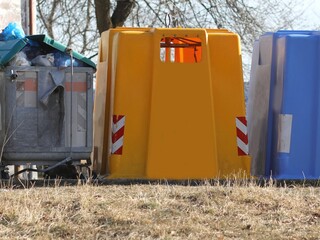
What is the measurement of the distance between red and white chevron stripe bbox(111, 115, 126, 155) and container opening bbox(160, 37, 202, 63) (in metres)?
0.83

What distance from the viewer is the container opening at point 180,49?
9367 mm

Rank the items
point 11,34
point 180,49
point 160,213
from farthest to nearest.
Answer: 1. point 180,49
2. point 11,34
3. point 160,213

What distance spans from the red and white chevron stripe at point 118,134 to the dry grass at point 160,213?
43.5 inches

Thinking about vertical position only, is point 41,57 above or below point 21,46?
below

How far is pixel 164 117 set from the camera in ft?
29.3

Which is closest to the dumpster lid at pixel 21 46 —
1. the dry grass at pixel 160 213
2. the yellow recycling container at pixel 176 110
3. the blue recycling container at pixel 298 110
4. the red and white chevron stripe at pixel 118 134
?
the yellow recycling container at pixel 176 110

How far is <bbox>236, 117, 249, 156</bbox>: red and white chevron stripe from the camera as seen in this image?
9047mm

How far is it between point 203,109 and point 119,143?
99 cm

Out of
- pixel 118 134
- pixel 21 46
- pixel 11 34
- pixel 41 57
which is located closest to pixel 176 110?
pixel 118 134

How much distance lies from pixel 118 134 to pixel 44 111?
2.74 feet

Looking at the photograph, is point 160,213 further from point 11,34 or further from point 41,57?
point 11,34

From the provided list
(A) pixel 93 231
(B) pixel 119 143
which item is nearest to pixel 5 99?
(B) pixel 119 143

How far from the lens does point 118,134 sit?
8914mm

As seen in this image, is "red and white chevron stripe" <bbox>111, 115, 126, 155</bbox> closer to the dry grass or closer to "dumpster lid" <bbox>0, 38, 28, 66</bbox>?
the dry grass
